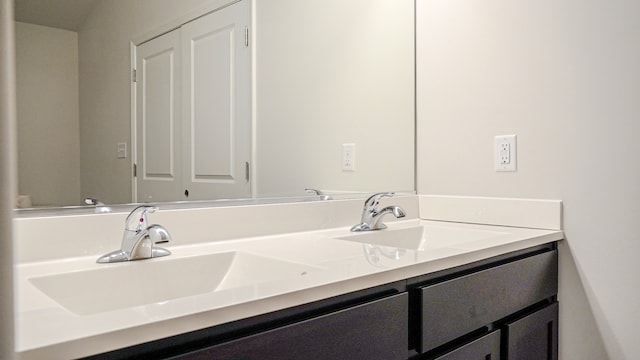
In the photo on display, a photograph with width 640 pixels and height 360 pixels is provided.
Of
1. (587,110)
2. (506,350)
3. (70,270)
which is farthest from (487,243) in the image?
(70,270)

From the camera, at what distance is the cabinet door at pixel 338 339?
2.15 feet

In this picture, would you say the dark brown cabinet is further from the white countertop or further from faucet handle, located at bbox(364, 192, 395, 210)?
faucet handle, located at bbox(364, 192, 395, 210)

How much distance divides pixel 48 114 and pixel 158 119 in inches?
9.3

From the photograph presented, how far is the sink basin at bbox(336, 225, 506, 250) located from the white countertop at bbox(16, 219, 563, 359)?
0.05 metres

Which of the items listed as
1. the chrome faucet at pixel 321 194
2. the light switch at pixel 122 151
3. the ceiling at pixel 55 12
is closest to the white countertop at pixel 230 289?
the chrome faucet at pixel 321 194

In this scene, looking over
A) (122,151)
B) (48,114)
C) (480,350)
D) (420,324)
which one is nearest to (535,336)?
(480,350)

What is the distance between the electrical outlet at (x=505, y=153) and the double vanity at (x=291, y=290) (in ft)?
0.38

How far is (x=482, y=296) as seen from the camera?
1112 mm

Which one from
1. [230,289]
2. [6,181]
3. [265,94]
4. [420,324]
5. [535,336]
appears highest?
[265,94]

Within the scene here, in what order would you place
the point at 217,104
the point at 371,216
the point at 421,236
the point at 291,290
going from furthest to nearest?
the point at 421,236 < the point at 371,216 < the point at 217,104 < the point at 291,290

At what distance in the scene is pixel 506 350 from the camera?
1.18 meters

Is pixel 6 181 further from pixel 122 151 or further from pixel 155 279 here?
pixel 122 151

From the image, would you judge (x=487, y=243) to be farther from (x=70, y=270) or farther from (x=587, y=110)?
(x=70, y=270)

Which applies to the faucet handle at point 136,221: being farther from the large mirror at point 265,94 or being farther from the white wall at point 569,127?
the white wall at point 569,127
